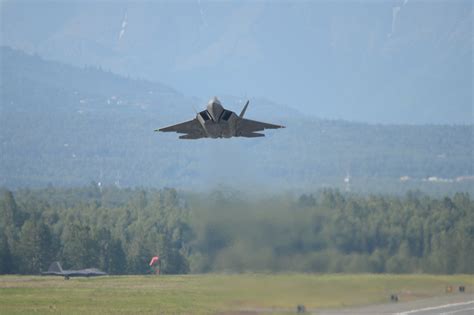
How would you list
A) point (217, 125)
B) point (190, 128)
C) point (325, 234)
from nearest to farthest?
1. point (217, 125)
2. point (190, 128)
3. point (325, 234)

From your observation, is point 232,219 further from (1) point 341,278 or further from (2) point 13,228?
(2) point 13,228

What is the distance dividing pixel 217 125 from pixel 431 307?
59.4 feet

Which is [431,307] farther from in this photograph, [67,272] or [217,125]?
[67,272]

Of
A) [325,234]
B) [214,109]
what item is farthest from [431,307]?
[214,109]

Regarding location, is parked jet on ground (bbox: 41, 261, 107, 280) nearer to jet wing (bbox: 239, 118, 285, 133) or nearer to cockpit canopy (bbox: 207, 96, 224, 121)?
jet wing (bbox: 239, 118, 285, 133)

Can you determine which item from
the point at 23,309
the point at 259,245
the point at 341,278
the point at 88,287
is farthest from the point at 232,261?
the point at 88,287

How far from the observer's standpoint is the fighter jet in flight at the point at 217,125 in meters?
49.8

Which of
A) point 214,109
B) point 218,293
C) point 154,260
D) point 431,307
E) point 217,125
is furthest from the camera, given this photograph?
point 154,260

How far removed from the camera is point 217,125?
164 ft

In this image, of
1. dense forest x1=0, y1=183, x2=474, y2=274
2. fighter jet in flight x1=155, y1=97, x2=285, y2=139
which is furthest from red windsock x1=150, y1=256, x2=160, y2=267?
fighter jet in flight x1=155, y1=97, x2=285, y2=139

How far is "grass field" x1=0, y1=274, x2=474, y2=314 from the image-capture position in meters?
51.8

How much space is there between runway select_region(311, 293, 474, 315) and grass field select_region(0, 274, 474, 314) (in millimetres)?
526

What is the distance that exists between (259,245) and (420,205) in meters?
20.6

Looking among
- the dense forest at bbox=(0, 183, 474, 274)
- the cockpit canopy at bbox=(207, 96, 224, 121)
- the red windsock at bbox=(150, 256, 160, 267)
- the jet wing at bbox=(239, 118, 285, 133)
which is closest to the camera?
the cockpit canopy at bbox=(207, 96, 224, 121)
